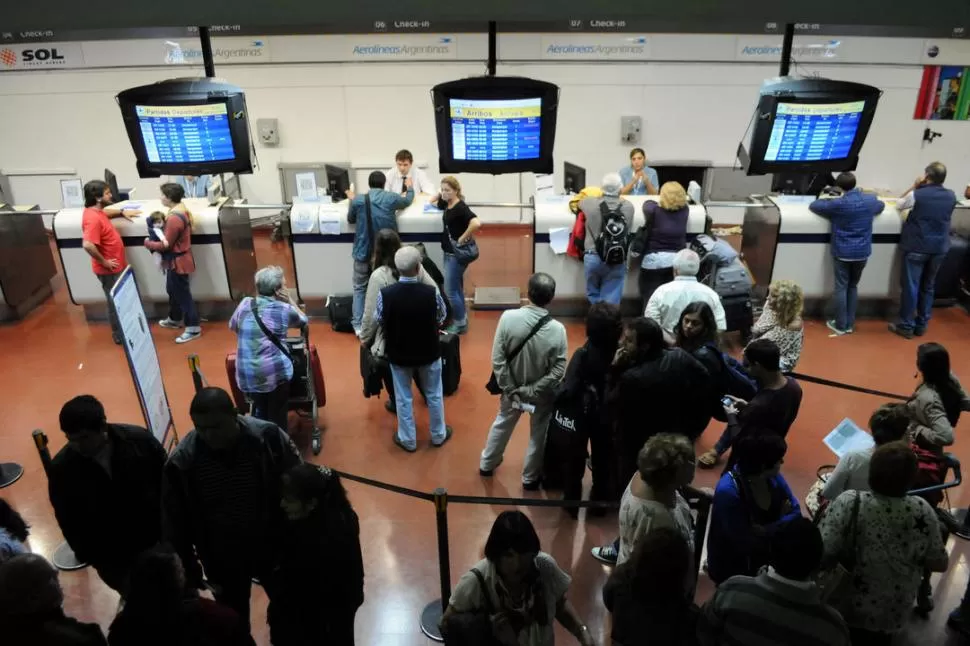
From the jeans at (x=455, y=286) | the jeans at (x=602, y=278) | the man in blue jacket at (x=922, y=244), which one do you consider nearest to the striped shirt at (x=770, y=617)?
the jeans at (x=602, y=278)

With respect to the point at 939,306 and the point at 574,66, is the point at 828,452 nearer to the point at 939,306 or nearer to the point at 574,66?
the point at 939,306

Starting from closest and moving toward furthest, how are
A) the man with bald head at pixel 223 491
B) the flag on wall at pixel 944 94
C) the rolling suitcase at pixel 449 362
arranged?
1. the man with bald head at pixel 223 491
2. the rolling suitcase at pixel 449 362
3. the flag on wall at pixel 944 94

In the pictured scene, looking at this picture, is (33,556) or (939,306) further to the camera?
(939,306)

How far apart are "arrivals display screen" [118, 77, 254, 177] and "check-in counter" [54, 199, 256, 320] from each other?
1.13 meters

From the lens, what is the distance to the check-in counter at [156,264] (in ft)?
24.3

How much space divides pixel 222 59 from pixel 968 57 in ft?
34.7

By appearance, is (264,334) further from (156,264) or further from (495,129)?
(156,264)

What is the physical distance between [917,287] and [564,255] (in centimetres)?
349

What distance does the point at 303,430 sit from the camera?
5.66m

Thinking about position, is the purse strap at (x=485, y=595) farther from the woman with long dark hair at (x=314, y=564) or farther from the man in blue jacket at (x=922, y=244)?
the man in blue jacket at (x=922, y=244)

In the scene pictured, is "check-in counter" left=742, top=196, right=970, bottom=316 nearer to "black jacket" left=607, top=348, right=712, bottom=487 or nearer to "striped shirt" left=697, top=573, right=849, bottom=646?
"black jacket" left=607, top=348, right=712, bottom=487

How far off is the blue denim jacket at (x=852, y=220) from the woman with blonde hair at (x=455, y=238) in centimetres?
343

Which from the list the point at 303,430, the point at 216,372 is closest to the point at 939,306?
the point at 303,430

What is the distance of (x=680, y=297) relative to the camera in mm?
4965
